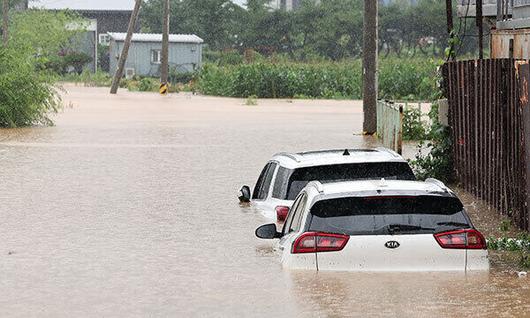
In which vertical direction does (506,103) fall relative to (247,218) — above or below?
above

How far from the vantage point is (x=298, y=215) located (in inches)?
502

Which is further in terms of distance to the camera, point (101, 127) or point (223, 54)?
point (223, 54)

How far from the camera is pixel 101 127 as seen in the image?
154 feet

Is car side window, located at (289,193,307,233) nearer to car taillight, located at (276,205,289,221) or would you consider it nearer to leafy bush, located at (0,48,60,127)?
car taillight, located at (276,205,289,221)

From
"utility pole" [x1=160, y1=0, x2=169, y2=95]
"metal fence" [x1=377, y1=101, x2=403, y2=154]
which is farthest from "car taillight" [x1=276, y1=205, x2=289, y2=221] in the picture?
"utility pole" [x1=160, y1=0, x2=169, y2=95]

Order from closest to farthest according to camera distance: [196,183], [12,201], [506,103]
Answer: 1. [506,103]
2. [12,201]
3. [196,183]

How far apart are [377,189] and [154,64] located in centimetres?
9200

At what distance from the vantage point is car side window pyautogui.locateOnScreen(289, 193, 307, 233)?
12.1 metres

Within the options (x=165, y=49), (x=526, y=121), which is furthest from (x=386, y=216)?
(x=165, y=49)

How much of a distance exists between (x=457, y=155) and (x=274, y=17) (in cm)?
9132

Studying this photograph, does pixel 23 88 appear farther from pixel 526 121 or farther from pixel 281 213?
pixel 281 213

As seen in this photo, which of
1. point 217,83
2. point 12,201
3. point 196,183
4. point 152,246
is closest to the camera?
point 152,246

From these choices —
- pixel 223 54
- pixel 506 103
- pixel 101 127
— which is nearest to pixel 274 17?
pixel 223 54

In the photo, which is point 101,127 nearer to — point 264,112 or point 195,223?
point 264,112
